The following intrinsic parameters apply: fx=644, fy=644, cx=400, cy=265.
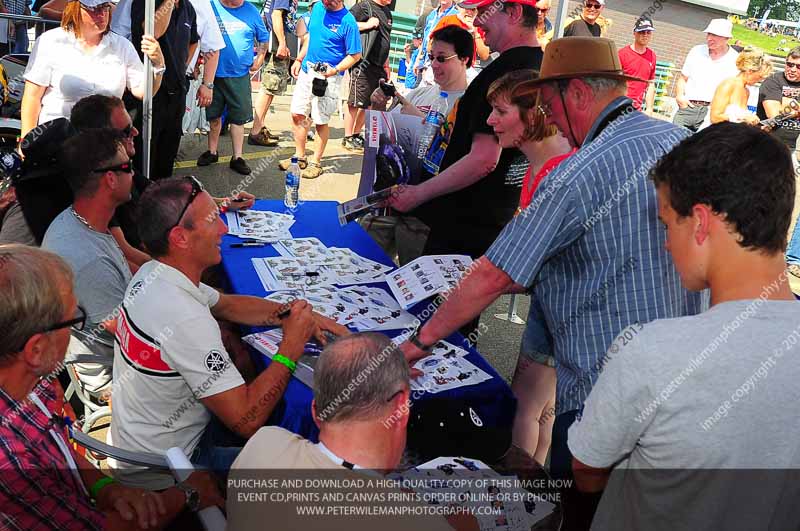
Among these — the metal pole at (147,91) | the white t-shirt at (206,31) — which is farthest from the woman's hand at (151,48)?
the white t-shirt at (206,31)

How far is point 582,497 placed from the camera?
2.03 metres

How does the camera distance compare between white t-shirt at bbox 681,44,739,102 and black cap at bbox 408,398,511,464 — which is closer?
black cap at bbox 408,398,511,464

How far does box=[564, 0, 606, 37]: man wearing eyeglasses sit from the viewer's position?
777 cm

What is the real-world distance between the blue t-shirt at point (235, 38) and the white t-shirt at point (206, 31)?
1.94 ft

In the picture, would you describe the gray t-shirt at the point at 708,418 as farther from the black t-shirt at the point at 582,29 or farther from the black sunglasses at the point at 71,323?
the black t-shirt at the point at 582,29

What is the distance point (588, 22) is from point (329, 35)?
324 centimetres

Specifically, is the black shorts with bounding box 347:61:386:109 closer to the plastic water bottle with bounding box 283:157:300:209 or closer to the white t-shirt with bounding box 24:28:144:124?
the white t-shirt with bounding box 24:28:144:124

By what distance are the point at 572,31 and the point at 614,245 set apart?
6693 mm

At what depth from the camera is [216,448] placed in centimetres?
221

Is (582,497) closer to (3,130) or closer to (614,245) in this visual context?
(614,245)

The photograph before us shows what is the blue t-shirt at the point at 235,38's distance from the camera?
6613 mm

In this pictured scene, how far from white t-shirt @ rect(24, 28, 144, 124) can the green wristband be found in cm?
288

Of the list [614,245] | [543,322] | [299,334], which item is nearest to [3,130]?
[299,334]

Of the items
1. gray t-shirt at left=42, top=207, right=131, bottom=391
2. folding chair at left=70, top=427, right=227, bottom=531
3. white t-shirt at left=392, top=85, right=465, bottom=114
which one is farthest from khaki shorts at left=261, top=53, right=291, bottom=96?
folding chair at left=70, top=427, right=227, bottom=531
